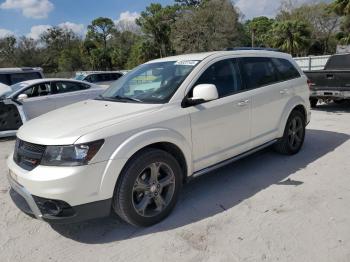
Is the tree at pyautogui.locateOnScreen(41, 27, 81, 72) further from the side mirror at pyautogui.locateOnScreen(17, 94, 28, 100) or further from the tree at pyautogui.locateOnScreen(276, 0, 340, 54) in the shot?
the side mirror at pyautogui.locateOnScreen(17, 94, 28, 100)

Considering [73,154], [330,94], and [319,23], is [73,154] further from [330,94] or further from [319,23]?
[319,23]

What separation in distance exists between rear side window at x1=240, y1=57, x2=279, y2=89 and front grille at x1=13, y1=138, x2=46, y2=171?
284 centimetres

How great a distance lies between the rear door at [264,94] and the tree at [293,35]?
38833mm

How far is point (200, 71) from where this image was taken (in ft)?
14.1

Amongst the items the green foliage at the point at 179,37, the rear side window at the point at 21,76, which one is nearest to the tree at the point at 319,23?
the green foliage at the point at 179,37

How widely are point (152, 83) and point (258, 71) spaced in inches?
67.4

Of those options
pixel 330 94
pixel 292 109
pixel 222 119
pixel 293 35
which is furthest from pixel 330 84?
pixel 293 35

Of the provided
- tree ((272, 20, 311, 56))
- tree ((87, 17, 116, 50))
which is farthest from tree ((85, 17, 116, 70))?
tree ((272, 20, 311, 56))

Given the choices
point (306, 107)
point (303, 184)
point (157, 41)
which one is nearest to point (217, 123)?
point (303, 184)

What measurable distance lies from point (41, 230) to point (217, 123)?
2303 millimetres

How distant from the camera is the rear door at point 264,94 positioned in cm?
496

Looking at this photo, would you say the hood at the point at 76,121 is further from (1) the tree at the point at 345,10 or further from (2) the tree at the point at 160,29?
(2) the tree at the point at 160,29

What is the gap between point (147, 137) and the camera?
3.60 metres

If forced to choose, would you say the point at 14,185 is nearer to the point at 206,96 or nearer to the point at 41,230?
the point at 41,230
